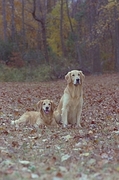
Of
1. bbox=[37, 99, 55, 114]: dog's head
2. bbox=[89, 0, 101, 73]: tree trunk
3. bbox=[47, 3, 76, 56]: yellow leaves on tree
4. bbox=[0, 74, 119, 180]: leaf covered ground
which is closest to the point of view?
bbox=[0, 74, 119, 180]: leaf covered ground

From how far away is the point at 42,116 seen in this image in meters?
11.2

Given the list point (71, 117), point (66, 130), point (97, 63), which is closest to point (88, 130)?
point (66, 130)

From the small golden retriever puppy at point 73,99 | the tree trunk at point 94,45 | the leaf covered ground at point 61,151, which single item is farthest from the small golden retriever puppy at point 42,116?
the tree trunk at point 94,45

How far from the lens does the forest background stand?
34188 millimetres

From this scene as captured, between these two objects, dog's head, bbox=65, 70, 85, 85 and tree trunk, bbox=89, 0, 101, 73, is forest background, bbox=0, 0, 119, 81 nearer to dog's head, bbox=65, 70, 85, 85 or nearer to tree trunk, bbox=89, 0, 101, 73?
tree trunk, bbox=89, 0, 101, 73

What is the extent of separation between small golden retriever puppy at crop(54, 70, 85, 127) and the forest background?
17441 millimetres

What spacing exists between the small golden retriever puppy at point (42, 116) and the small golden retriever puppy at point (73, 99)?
30 centimetres

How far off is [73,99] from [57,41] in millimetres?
39343

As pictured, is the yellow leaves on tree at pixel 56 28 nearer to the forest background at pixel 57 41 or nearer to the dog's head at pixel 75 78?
the forest background at pixel 57 41

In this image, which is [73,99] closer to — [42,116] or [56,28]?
[42,116]

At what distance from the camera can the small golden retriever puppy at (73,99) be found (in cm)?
1084

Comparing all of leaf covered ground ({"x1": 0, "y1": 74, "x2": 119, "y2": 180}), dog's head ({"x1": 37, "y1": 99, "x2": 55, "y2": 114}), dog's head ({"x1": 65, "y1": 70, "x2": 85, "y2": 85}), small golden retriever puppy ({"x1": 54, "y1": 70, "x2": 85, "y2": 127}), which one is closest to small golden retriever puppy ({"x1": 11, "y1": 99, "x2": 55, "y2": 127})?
dog's head ({"x1": 37, "y1": 99, "x2": 55, "y2": 114})

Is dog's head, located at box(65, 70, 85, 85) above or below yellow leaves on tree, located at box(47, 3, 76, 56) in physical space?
below

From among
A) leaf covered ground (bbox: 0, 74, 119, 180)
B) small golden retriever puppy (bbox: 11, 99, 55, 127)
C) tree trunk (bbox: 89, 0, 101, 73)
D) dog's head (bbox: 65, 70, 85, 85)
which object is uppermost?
tree trunk (bbox: 89, 0, 101, 73)
